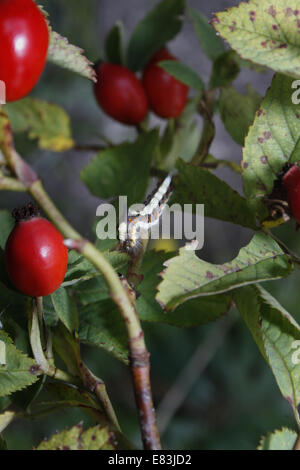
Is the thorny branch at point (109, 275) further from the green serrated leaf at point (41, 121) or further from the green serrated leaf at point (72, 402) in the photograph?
the green serrated leaf at point (41, 121)

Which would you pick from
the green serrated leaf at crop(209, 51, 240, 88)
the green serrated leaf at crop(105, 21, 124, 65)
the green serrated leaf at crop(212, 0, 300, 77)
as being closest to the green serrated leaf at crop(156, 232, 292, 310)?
the green serrated leaf at crop(212, 0, 300, 77)

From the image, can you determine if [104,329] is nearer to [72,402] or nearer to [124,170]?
[72,402]

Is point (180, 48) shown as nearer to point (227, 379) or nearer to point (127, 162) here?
point (227, 379)

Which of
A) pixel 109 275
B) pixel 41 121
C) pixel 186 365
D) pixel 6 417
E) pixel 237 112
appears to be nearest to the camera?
pixel 109 275

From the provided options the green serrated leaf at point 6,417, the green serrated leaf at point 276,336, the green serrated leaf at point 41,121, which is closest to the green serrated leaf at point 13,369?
the green serrated leaf at point 6,417

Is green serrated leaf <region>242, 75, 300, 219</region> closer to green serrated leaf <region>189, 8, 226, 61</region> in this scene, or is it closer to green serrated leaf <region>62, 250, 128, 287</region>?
green serrated leaf <region>62, 250, 128, 287</region>

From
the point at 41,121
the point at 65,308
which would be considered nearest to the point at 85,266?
the point at 65,308

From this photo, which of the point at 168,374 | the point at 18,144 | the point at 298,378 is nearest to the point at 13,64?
the point at 298,378
